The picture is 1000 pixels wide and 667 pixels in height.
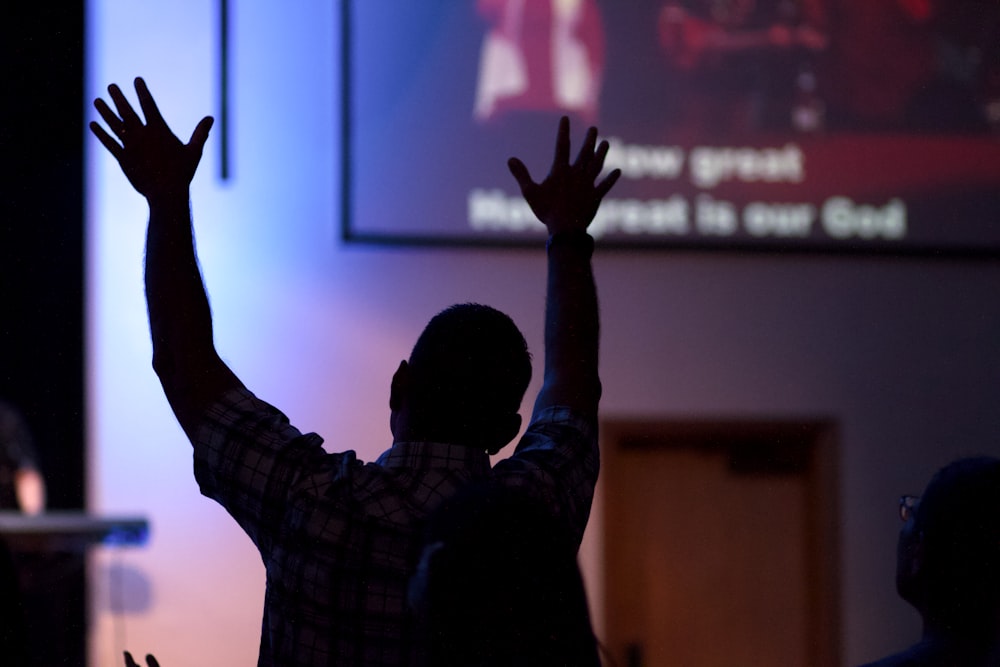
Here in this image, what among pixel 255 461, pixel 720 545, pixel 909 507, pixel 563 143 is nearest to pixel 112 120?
pixel 255 461

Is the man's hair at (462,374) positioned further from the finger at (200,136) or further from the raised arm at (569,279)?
the finger at (200,136)

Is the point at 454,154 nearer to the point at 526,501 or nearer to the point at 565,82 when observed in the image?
the point at 565,82

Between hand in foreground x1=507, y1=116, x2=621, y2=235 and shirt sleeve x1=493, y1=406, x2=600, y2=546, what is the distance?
0.30 m

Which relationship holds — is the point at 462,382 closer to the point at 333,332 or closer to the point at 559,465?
the point at 559,465

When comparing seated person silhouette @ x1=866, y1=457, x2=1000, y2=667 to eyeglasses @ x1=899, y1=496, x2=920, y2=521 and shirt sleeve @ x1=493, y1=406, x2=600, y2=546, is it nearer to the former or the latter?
eyeglasses @ x1=899, y1=496, x2=920, y2=521

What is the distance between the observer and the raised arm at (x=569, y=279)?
1.23 m

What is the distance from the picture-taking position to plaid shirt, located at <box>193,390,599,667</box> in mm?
973

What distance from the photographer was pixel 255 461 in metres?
1.00

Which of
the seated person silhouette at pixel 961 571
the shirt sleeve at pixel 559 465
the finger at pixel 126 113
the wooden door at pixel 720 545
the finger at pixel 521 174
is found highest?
the finger at pixel 126 113

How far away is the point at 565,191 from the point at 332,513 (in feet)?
2.00

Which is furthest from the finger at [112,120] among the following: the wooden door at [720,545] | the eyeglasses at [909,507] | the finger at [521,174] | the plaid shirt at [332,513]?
the wooden door at [720,545]

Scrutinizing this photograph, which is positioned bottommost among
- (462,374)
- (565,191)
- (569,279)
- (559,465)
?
(559,465)

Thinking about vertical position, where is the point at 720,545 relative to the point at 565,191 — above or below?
below

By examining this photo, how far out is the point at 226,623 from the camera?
11.8 ft
